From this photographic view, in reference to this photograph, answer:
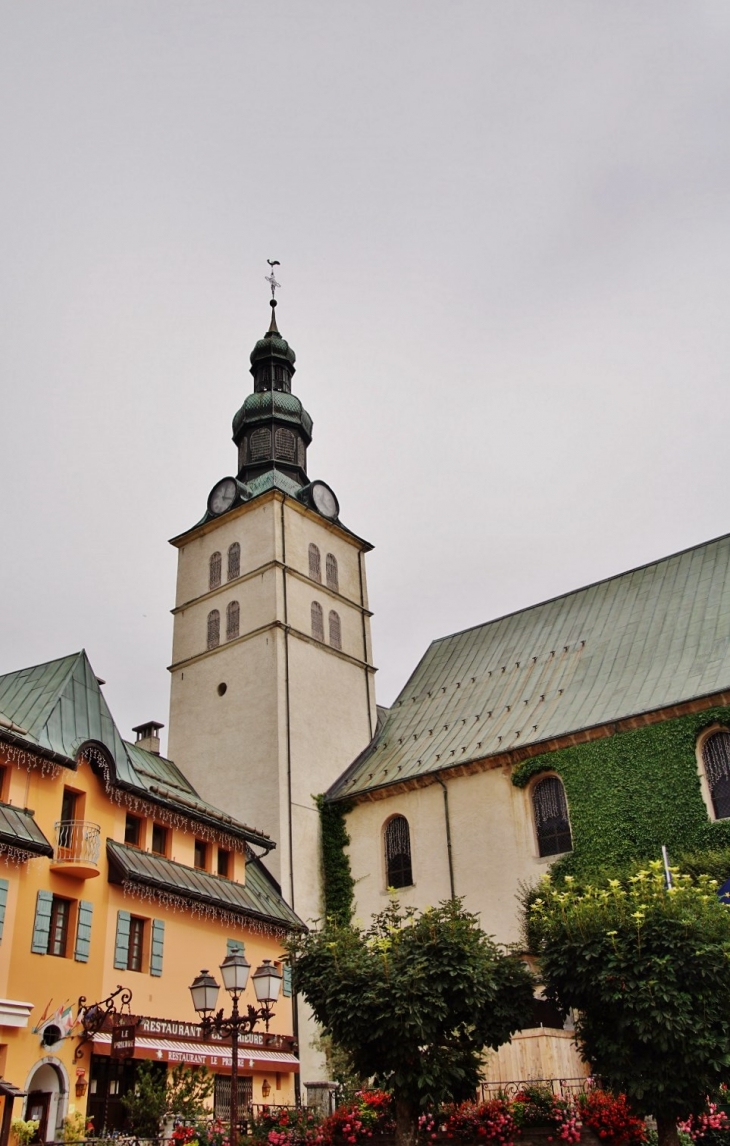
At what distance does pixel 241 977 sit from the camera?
14664mm

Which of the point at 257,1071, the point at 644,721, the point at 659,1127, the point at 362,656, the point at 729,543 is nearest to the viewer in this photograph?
the point at 659,1127

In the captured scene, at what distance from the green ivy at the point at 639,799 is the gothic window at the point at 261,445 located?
20.1 metres

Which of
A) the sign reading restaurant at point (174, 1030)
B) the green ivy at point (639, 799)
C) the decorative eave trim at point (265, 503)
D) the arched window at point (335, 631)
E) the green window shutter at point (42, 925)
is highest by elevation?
the decorative eave trim at point (265, 503)

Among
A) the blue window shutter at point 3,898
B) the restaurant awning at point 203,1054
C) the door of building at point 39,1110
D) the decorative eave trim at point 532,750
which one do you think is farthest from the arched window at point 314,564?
the door of building at point 39,1110

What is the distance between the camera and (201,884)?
24109mm

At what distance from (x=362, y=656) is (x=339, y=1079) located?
1909 centimetres

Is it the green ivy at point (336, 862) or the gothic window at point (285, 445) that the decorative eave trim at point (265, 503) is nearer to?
the gothic window at point (285, 445)

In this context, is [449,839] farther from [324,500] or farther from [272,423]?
[272,423]

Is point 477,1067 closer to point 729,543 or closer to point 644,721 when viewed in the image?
point 644,721

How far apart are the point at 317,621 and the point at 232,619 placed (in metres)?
3.25

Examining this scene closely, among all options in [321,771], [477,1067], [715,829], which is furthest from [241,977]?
[321,771]

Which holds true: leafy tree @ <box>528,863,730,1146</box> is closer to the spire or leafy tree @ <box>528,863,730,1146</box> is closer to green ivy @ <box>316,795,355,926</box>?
green ivy @ <box>316,795,355,926</box>

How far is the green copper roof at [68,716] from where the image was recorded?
20469 mm

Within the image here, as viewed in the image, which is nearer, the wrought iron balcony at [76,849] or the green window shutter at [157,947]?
the wrought iron balcony at [76,849]
